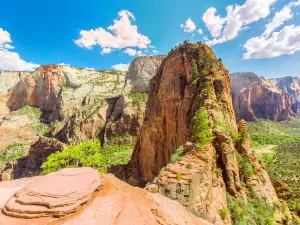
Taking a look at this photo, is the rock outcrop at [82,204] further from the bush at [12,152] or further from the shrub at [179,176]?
the bush at [12,152]

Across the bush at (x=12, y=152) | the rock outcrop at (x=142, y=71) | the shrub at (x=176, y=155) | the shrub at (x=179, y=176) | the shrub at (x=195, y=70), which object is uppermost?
the rock outcrop at (x=142, y=71)

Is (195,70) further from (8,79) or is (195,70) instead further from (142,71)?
(8,79)

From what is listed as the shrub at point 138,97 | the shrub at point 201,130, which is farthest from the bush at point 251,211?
the shrub at point 138,97

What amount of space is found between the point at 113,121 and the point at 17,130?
5548cm

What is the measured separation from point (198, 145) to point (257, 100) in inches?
6250

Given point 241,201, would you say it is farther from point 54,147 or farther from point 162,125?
point 54,147

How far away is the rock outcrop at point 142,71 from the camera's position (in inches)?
3391

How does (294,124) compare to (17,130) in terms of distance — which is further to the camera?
(294,124)

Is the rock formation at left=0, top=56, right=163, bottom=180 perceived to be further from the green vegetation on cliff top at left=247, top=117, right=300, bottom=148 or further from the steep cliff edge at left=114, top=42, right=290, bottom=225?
the green vegetation on cliff top at left=247, top=117, right=300, bottom=148

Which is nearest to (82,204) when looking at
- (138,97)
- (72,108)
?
(138,97)

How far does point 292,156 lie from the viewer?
192 feet

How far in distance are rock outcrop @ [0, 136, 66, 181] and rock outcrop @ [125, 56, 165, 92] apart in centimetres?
4371

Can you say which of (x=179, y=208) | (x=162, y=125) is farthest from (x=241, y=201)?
(x=162, y=125)

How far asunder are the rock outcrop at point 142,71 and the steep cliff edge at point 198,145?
169 feet
